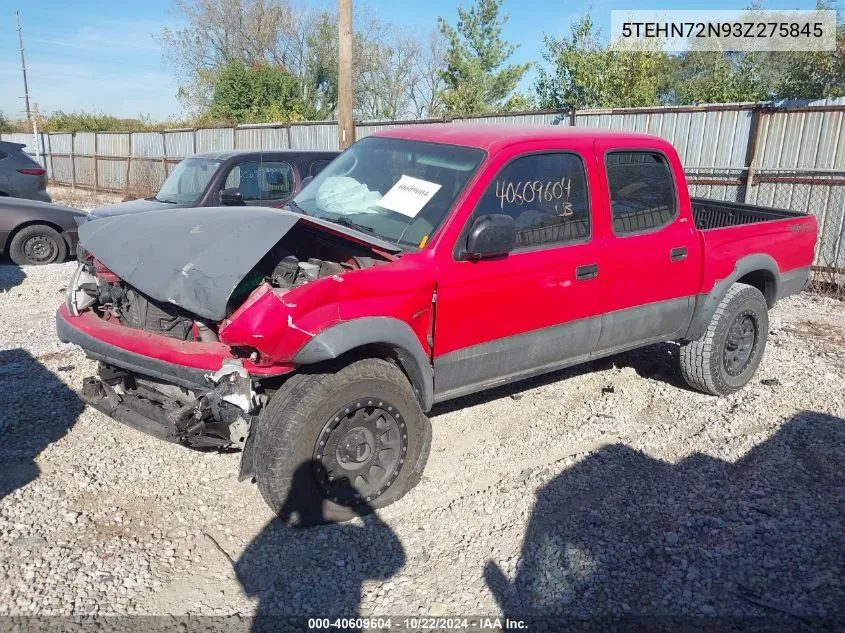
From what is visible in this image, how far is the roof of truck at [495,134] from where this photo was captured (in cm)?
398

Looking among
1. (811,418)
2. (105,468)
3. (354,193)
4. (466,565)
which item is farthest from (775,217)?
(105,468)

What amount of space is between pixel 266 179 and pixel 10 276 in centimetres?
384

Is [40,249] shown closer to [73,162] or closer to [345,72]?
[345,72]

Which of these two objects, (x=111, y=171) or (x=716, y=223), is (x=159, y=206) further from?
(x=111, y=171)

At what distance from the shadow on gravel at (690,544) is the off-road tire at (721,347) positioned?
878 mm

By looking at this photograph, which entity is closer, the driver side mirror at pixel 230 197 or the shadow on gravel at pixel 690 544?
the shadow on gravel at pixel 690 544

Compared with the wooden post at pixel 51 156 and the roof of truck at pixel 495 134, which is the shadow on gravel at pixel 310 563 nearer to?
the roof of truck at pixel 495 134

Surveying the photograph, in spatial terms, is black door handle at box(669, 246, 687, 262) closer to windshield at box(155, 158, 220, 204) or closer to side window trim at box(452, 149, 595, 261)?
side window trim at box(452, 149, 595, 261)

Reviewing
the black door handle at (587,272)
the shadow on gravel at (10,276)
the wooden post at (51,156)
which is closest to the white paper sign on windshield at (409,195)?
the black door handle at (587,272)

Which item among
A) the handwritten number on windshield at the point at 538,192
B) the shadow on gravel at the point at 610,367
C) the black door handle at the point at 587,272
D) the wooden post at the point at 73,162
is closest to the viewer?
the handwritten number on windshield at the point at 538,192

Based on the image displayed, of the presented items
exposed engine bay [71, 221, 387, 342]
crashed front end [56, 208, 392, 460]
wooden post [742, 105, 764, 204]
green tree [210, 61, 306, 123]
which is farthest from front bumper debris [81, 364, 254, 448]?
green tree [210, 61, 306, 123]

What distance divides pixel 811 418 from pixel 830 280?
187 inches

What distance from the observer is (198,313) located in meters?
3.13

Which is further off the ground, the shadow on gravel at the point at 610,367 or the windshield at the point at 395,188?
the windshield at the point at 395,188
